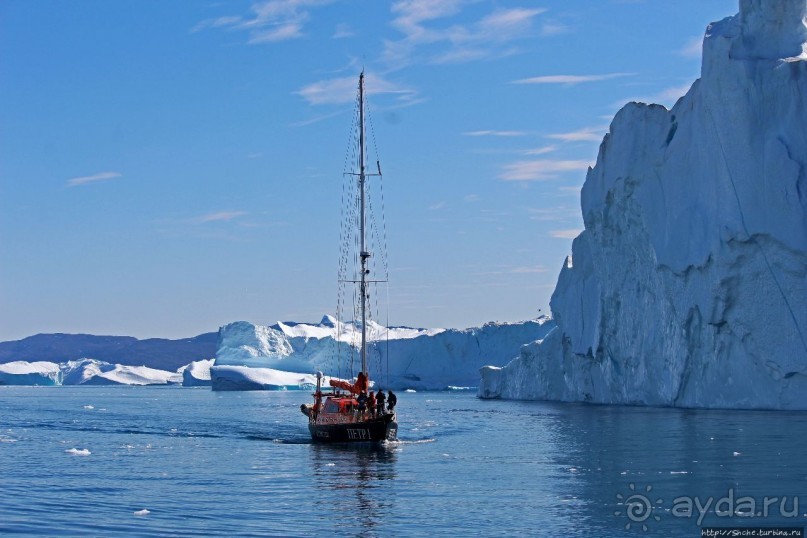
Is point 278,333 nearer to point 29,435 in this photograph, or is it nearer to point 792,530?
point 29,435

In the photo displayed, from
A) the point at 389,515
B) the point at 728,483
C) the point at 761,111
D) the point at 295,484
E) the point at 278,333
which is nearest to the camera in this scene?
the point at 389,515

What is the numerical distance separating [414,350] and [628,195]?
44.6 m

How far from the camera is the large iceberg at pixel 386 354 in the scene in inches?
3369

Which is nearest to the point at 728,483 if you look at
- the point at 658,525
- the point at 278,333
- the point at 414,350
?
the point at 658,525

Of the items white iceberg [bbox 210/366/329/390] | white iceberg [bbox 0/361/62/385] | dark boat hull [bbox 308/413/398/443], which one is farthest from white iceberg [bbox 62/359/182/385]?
dark boat hull [bbox 308/413/398/443]

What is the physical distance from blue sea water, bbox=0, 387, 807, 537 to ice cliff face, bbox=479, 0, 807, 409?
3.47 metres

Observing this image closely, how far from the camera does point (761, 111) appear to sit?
39969 millimetres

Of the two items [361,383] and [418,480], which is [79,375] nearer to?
[361,383]

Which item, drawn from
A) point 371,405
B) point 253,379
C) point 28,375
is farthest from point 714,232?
point 28,375

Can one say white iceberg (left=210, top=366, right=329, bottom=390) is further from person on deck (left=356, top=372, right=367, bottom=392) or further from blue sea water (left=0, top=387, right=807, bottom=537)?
person on deck (left=356, top=372, right=367, bottom=392)

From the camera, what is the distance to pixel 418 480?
21.0 meters

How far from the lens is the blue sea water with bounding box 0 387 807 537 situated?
50.7ft

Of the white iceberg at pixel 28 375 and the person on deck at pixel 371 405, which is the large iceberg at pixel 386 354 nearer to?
the white iceberg at pixel 28 375

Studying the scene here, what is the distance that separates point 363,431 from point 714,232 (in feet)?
58.3
